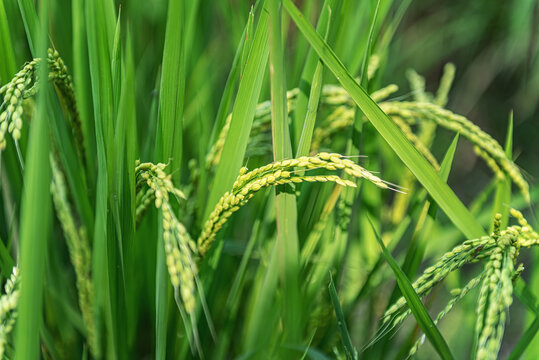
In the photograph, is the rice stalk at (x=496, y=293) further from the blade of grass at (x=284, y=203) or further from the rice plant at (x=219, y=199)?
the blade of grass at (x=284, y=203)

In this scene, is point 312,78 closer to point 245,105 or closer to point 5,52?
point 245,105

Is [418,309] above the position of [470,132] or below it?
below

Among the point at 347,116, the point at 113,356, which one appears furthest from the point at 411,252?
the point at 113,356

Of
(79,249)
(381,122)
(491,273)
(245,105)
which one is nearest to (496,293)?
(491,273)

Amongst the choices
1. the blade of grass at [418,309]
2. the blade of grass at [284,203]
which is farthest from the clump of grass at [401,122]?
the blade of grass at [418,309]

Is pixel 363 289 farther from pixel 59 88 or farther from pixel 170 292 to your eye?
pixel 59 88

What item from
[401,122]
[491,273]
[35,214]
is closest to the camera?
[35,214]

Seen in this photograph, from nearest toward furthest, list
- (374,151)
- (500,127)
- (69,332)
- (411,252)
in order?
(411,252) → (69,332) → (374,151) → (500,127)
